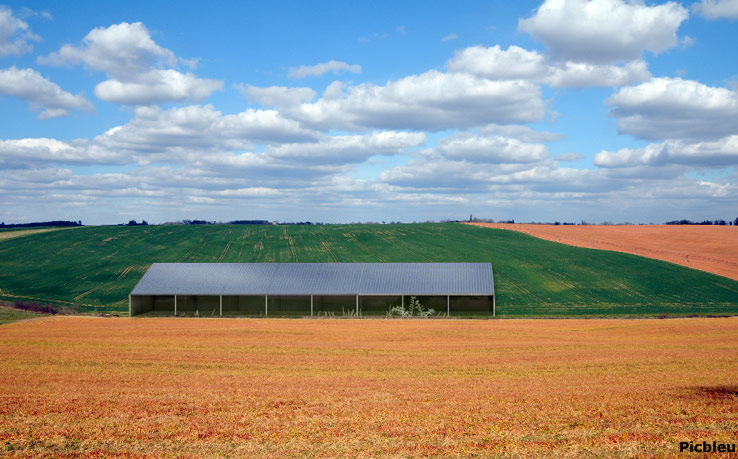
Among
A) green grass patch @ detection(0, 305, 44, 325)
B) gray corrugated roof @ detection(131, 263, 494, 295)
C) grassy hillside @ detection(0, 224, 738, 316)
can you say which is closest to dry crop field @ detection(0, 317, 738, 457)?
green grass patch @ detection(0, 305, 44, 325)

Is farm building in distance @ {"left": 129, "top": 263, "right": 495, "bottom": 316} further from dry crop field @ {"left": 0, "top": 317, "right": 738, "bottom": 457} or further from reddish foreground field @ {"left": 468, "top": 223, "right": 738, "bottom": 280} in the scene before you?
reddish foreground field @ {"left": 468, "top": 223, "right": 738, "bottom": 280}

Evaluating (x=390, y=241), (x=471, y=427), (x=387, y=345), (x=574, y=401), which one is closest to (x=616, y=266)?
(x=390, y=241)

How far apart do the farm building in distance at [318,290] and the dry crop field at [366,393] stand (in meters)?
12.7

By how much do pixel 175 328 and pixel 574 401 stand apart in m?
31.4

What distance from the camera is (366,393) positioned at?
1941 centimetres

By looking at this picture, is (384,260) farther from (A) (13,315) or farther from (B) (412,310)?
(A) (13,315)

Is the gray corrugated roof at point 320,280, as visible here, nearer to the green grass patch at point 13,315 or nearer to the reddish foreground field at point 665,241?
the green grass patch at point 13,315

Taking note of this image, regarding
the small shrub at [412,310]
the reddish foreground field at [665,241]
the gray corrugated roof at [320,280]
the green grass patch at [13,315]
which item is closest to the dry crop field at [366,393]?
the green grass patch at [13,315]

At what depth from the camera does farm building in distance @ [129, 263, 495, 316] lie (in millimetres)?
50312

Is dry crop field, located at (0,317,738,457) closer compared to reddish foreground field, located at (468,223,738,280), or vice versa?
dry crop field, located at (0,317,738,457)

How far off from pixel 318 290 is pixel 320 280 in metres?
2.01

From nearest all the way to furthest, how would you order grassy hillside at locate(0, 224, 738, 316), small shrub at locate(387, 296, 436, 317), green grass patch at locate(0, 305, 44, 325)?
1. green grass patch at locate(0, 305, 44, 325)
2. small shrub at locate(387, 296, 436, 317)
3. grassy hillside at locate(0, 224, 738, 316)

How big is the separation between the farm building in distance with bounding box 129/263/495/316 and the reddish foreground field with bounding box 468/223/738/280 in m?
35.2

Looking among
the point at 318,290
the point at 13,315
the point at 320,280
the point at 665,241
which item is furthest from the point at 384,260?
the point at 665,241
